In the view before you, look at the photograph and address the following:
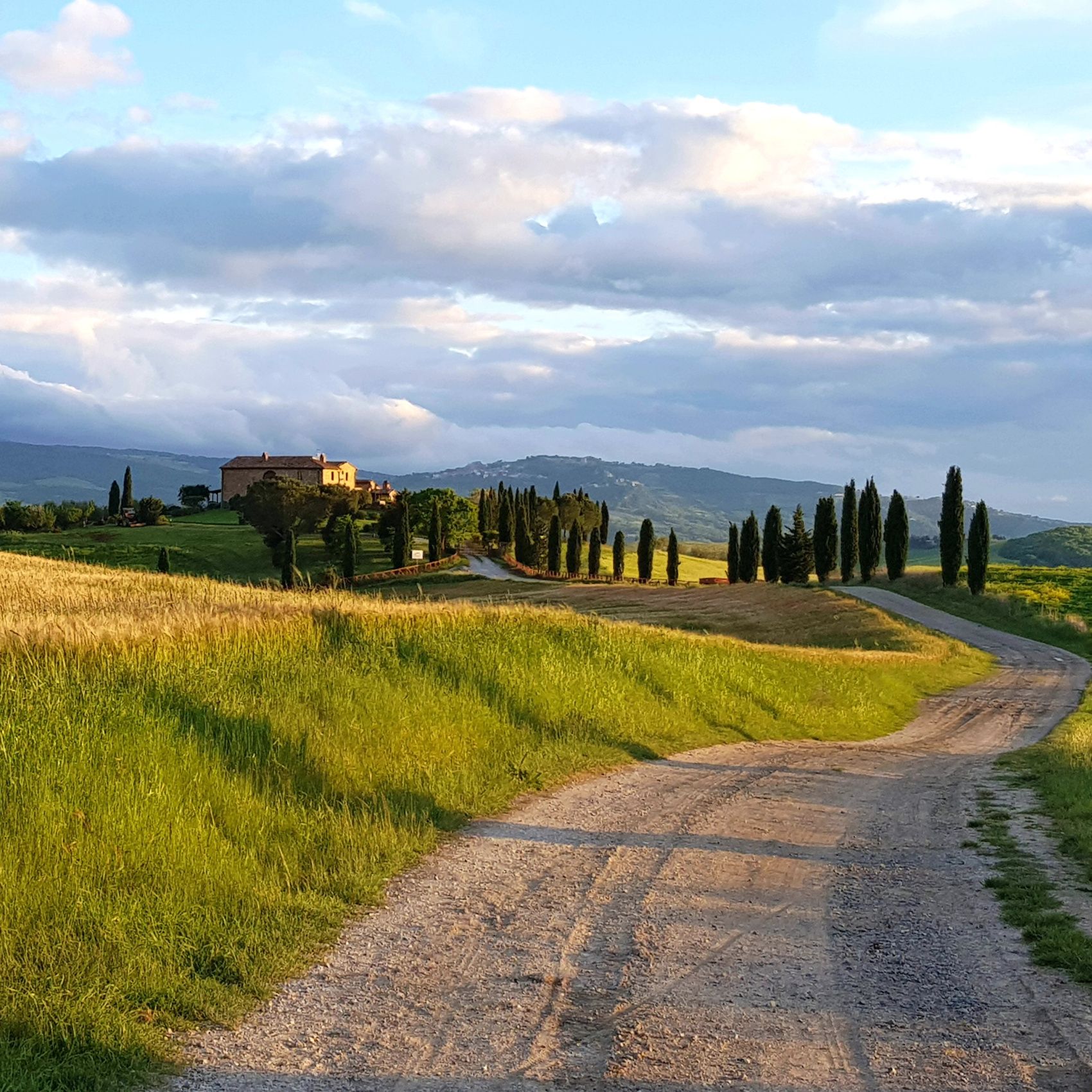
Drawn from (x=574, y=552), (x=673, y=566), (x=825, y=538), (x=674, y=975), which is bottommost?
(x=673, y=566)

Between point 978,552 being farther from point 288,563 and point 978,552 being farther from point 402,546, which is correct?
point 402,546

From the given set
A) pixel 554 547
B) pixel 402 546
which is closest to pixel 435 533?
pixel 402 546

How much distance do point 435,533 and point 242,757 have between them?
100443mm

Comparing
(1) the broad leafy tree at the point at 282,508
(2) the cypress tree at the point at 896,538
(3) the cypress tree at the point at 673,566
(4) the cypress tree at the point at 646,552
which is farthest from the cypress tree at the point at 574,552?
(2) the cypress tree at the point at 896,538

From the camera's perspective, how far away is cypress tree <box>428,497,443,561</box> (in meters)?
109

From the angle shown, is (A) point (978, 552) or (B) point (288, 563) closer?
(A) point (978, 552)

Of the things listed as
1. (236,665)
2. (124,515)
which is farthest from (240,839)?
(124,515)

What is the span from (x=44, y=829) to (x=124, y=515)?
143585 millimetres

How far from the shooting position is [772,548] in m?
89.1

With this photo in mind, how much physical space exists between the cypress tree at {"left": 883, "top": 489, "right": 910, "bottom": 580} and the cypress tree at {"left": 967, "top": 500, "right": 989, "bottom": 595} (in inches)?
331

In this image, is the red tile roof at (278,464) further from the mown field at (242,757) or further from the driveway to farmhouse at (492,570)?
the mown field at (242,757)

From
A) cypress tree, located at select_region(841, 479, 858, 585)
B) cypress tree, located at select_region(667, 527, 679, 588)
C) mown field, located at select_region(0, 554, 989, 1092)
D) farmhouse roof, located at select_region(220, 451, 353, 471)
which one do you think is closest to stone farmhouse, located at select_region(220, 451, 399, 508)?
farmhouse roof, located at select_region(220, 451, 353, 471)

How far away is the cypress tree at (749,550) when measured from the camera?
93.8 meters

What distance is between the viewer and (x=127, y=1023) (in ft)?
17.8
